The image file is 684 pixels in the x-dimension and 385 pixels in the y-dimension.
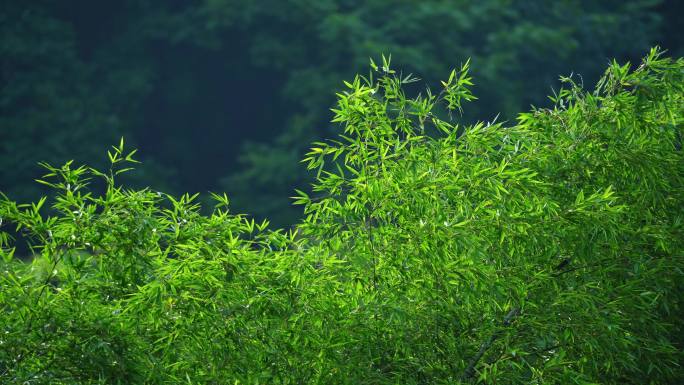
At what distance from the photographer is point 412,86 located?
827 inches

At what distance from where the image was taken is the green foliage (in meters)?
4.21

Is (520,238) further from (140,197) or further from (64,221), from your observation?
(64,221)

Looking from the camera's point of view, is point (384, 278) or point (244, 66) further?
point (244, 66)

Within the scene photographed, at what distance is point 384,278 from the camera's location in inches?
178

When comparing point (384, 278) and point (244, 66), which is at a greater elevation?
point (244, 66)

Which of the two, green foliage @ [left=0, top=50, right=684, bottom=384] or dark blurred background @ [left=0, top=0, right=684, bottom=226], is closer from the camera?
green foliage @ [left=0, top=50, right=684, bottom=384]

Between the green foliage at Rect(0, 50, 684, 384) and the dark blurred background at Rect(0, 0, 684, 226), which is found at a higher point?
the dark blurred background at Rect(0, 0, 684, 226)

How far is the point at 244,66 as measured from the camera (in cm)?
2277

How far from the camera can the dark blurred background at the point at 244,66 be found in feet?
63.1

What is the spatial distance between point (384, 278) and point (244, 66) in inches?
735

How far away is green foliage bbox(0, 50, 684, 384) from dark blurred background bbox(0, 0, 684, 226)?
13.8m

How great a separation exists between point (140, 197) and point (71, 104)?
15.8 meters

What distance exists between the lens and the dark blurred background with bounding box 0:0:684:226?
1923 centimetres

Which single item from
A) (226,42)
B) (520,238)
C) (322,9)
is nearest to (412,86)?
(322,9)
